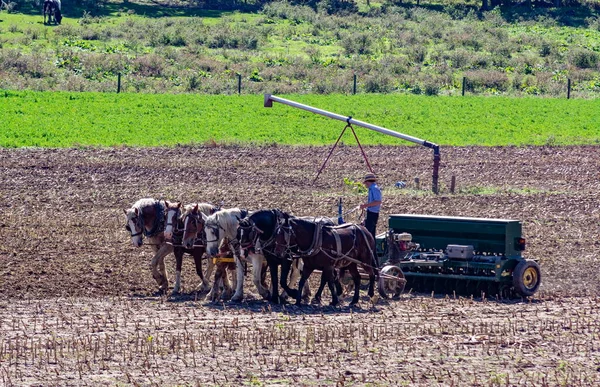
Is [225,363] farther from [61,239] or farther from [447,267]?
[61,239]

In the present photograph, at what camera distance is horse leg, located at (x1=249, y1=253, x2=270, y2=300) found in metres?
16.0

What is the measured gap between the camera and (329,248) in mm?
15930

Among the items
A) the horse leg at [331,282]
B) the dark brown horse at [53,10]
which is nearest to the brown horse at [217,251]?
the horse leg at [331,282]

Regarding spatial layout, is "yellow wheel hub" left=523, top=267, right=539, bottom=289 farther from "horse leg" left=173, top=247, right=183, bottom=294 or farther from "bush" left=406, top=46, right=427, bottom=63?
"bush" left=406, top=46, right=427, bottom=63

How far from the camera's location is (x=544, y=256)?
65.1 feet

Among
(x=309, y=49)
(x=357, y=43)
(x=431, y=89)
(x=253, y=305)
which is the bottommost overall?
(x=253, y=305)

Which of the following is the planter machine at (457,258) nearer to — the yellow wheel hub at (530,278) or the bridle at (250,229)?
the yellow wheel hub at (530,278)

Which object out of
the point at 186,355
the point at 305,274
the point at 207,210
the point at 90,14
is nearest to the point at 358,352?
the point at 186,355

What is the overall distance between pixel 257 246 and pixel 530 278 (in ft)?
13.6

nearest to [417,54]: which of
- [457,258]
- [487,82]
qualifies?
[487,82]

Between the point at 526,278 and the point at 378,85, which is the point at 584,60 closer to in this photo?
the point at 378,85

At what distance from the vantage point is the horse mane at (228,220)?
15930 millimetres

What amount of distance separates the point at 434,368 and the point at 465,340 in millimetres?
1460

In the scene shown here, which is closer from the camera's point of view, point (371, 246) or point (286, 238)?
point (286, 238)
